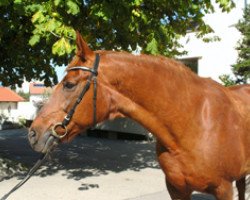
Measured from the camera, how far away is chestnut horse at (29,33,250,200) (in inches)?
100

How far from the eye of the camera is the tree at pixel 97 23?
564cm

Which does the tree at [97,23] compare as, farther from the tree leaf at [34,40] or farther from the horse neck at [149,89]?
the horse neck at [149,89]

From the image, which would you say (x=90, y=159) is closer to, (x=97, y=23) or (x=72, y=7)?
(x=97, y=23)

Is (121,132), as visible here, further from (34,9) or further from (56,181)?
(34,9)

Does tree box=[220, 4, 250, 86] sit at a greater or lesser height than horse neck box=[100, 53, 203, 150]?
greater

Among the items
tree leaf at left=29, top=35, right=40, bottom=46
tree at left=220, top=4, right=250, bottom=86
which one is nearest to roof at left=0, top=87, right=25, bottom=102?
tree at left=220, top=4, right=250, bottom=86

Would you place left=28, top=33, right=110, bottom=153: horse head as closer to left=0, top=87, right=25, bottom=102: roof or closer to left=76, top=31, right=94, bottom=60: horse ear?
left=76, top=31, right=94, bottom=60: horse ear

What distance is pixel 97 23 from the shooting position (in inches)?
264

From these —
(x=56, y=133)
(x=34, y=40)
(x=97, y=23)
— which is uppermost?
(x=97, y=23)

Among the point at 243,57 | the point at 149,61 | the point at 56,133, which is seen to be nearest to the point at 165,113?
the point at 149,61

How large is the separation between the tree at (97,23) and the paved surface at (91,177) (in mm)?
2579

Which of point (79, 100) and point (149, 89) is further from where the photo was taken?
point (149, 89)

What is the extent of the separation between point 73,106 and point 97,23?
4.44 meters

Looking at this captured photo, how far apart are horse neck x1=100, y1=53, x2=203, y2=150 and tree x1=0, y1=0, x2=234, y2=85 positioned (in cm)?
281
